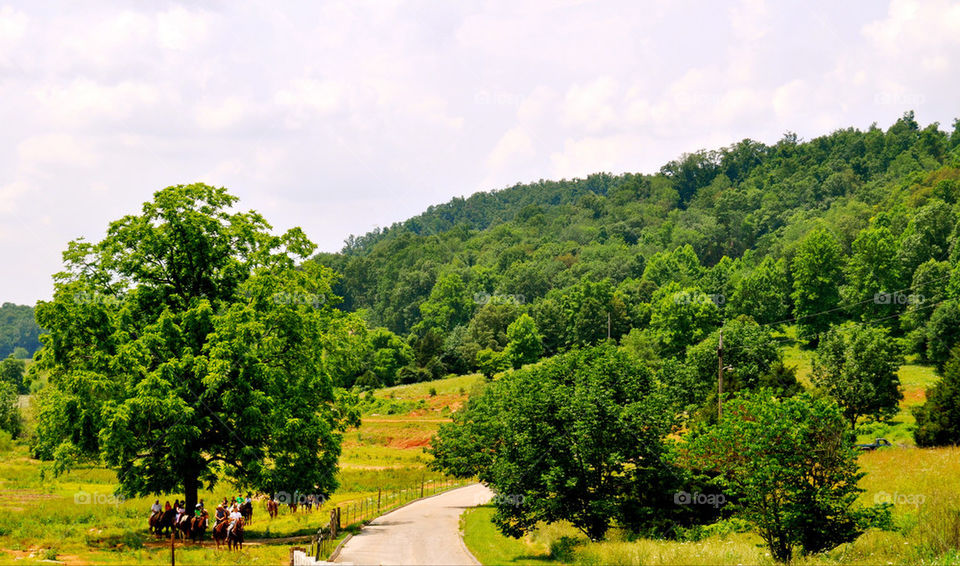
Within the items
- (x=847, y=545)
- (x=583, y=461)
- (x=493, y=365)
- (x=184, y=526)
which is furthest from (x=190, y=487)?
(x=493, y=365)

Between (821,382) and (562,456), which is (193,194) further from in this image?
(821,382)

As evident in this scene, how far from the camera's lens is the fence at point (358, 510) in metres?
26.4

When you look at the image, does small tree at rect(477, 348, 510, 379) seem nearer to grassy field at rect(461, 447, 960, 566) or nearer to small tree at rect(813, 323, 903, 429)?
small tree at rect(813, 323, 903, 429)

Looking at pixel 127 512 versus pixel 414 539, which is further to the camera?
pixel 127 512

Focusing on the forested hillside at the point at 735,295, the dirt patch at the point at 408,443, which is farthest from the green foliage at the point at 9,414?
the forested hillside at the point at 735,295

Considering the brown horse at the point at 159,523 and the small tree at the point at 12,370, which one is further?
the small tree at the point at 12,370

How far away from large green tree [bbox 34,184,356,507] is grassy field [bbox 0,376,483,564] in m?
2.73

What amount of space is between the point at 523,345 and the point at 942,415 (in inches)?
3018

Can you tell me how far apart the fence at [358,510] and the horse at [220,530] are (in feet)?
10.6

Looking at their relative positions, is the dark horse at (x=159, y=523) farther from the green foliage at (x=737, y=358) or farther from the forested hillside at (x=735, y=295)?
the forested hillside at (x=735, y=295)

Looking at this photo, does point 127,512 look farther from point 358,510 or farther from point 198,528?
point 358,510

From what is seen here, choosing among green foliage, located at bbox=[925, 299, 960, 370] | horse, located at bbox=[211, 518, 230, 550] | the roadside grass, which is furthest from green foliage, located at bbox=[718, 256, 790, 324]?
horse, located at bbox=[211, 518, 230, 550]

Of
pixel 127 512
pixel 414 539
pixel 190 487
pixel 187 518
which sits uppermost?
pixel 190 487

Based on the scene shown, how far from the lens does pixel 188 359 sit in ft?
95.7
